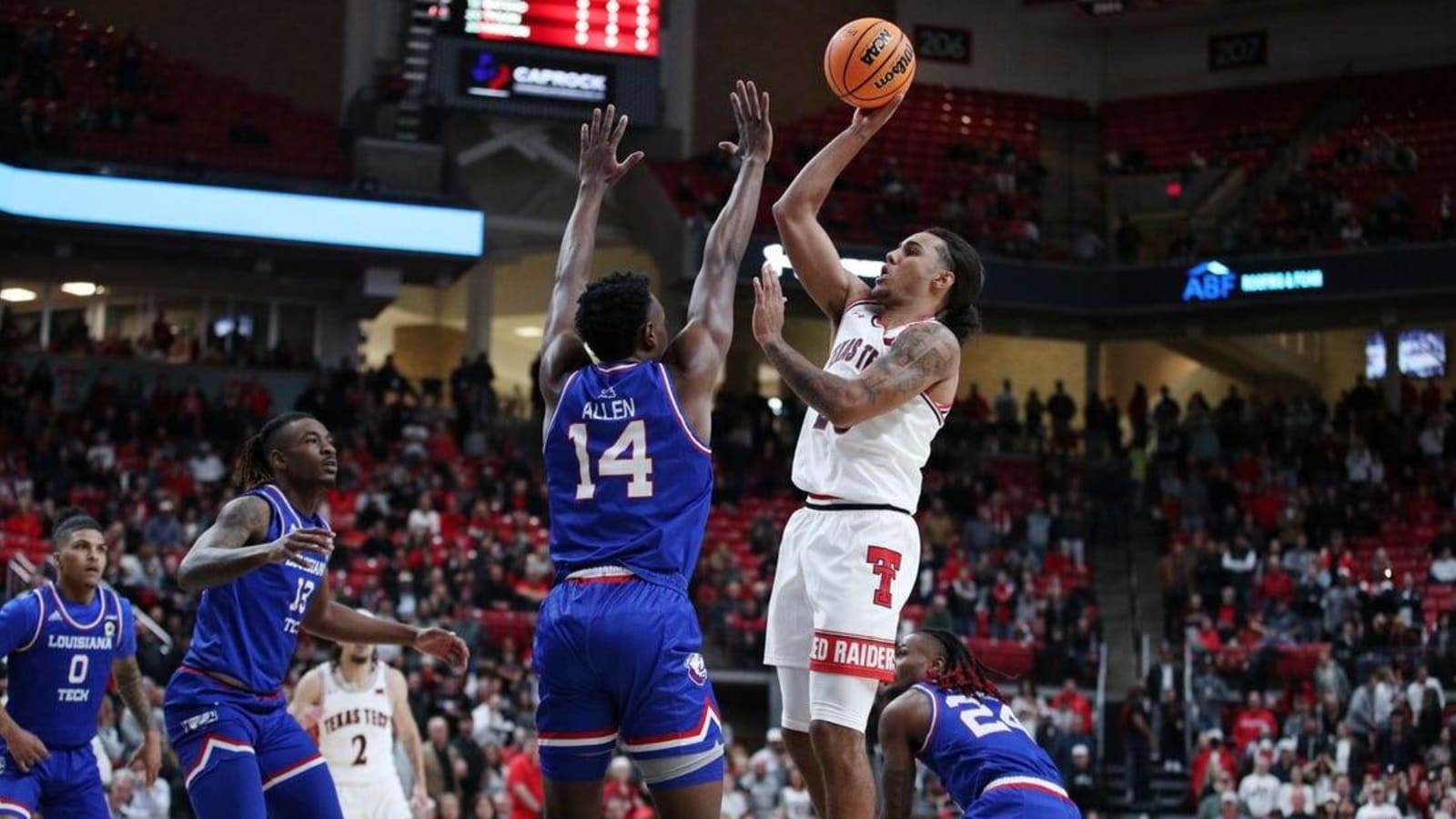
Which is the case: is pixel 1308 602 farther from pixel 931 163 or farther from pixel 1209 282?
pixel 931 163

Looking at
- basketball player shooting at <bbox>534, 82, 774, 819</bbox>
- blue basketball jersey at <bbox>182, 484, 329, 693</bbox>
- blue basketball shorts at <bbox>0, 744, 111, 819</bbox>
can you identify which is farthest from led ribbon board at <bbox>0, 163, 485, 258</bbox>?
basketball player shooting at <bbox>534, 82, 774, 819</bbox>

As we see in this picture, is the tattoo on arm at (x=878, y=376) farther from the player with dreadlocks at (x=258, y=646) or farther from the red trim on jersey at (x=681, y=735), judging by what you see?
the player with dreadlocks at (x=258, y=646)

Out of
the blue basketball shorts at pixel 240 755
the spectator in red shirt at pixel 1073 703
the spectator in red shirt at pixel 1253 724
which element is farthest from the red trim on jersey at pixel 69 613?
the spectator in red shirt at pixel 1253 724

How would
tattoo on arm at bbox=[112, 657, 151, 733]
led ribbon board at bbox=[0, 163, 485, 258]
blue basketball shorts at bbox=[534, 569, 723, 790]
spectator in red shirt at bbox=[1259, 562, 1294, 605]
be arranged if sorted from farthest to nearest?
led ribbon board at bbox=[0, 163, 485, 258] → spectator in red shirt at bbox=[1259, 562, 1294, 605] → tattoo on arm at bbox=[112, 657, 151, 733] → blue basketball shorts at bbox=[534, 569, 723, 790]

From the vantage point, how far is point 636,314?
6207 mm

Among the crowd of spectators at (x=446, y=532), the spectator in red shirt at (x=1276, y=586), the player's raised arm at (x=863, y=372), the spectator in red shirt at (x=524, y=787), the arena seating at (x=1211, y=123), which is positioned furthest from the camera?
the arena seating at (x=1211, y=123)

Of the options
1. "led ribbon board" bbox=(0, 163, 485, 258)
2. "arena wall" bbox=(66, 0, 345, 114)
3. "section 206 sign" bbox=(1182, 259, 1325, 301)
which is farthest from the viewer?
"arena wall" bbox=(66, 0, 345, 114)

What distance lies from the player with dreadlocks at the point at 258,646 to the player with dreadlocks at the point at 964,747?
1.80m

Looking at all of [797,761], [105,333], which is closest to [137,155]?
[105,333]

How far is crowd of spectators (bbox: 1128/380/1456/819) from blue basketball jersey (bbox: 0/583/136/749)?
38.8 ft

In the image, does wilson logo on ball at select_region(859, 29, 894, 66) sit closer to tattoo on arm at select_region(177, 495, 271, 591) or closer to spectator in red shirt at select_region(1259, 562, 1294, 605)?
tattoo on arm at select_region(177, 495, 271, 591)

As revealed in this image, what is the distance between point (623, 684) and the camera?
6.02m

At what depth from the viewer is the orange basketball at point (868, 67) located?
7.72m

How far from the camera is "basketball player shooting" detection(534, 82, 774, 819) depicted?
19.8 ft
